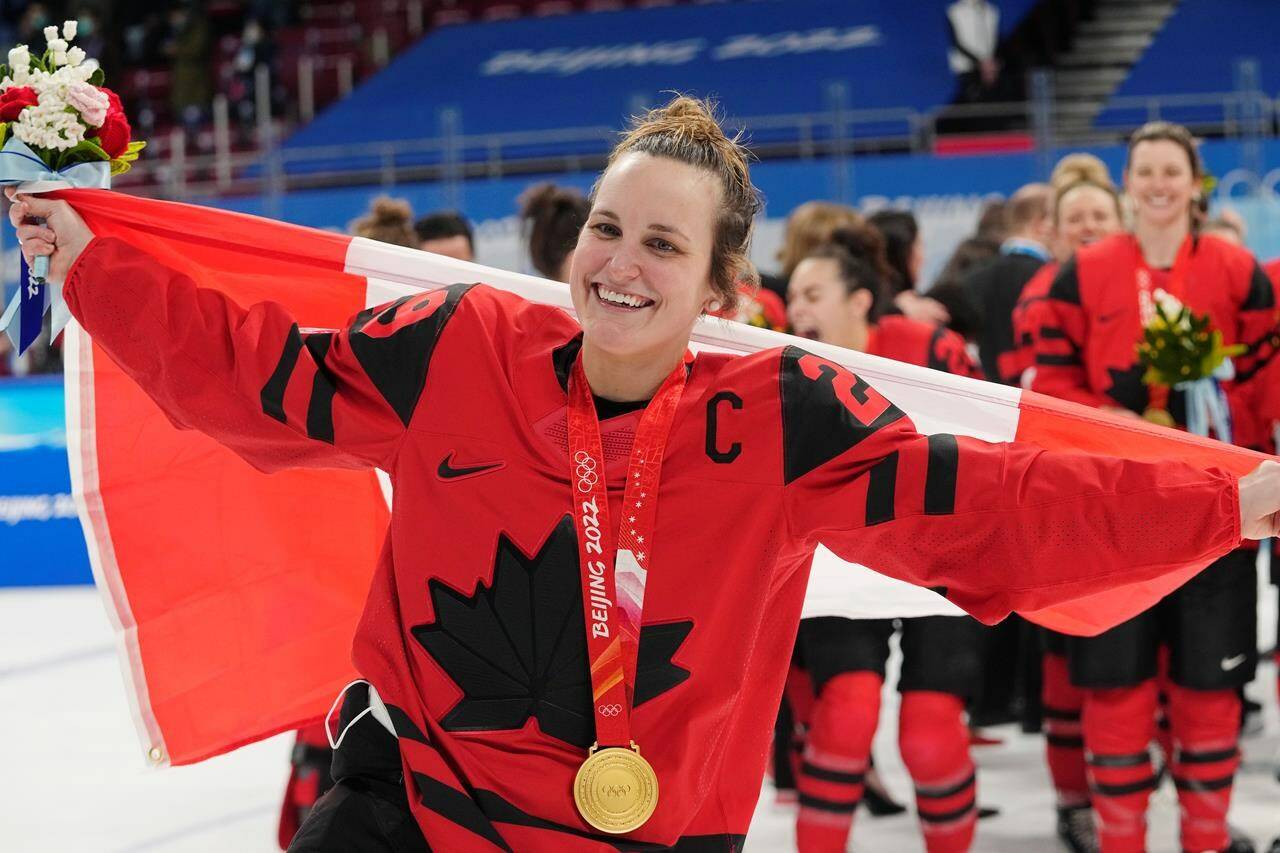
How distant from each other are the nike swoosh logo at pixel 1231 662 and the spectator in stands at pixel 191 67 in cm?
1356

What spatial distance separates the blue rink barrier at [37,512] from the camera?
8.59 metres

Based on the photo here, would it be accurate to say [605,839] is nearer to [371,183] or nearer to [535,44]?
[371,183]

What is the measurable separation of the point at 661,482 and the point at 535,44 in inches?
595

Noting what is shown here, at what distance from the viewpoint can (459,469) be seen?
228cm

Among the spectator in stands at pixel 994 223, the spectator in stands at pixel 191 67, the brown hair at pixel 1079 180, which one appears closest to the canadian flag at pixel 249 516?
the brown hair at pixel 1079 180

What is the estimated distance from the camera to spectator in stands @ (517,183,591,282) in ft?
16.3

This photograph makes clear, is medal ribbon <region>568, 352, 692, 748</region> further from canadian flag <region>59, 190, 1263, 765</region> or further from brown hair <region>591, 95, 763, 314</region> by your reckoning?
canadian flag <region>59, 190, 1263, 765</region>

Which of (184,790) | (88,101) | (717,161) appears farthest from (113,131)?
(184,790)

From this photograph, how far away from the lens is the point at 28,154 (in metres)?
2.55

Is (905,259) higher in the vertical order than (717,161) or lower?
lower

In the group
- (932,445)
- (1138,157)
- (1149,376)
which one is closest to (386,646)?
(932,445)

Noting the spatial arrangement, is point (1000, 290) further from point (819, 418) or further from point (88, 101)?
point (88, 101)

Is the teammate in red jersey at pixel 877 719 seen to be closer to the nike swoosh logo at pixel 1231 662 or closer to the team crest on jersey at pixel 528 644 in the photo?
the nike swoosh logo at pixel 1231 662

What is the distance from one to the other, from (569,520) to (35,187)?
38.7 inches
